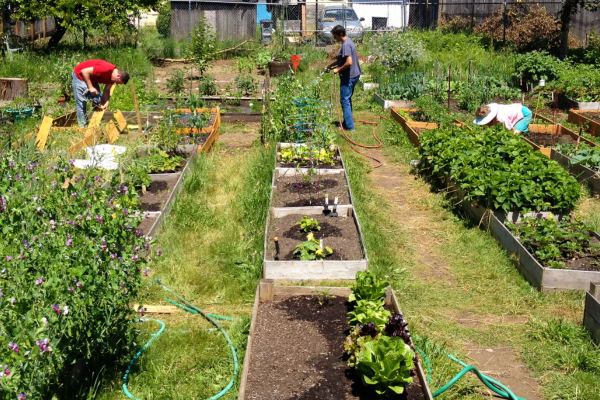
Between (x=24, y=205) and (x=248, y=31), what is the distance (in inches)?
743

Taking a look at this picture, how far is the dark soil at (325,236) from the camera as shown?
5406 millimetres

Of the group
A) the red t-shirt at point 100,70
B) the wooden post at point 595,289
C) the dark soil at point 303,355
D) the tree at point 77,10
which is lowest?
the dark soil at point 303,355

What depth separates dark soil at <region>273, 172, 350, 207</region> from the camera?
671 cm

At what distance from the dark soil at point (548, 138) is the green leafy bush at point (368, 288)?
17.9ft

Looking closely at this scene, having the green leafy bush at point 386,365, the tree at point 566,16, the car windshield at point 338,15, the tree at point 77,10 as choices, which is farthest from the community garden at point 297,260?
the car windshield at point 338,15

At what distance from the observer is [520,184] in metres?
6.01

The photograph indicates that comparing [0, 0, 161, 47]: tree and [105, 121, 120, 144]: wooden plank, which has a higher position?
[0, 0, 161, 47]: tree

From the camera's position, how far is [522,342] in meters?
4.36

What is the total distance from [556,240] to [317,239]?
2136mm

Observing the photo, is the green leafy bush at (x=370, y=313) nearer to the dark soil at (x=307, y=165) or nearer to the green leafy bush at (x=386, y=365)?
the green leafy bush at (x=386, y=365)

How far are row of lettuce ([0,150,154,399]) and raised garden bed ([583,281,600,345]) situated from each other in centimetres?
312

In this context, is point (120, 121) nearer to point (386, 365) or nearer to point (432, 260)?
point (432, 260)

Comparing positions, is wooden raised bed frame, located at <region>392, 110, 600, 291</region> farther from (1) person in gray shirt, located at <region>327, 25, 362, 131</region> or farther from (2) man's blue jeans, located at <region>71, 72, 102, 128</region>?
(2) man's blue jeans, located at <region>71, 72, 102, 128</region>

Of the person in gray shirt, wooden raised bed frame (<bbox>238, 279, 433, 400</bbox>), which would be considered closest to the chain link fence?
the person in gray shirt
